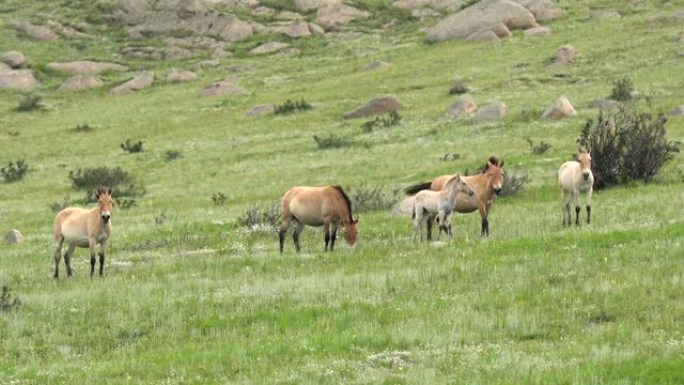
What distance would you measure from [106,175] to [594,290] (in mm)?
33147

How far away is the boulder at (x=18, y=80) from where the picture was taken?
85.4 m

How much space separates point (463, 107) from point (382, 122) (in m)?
4.70

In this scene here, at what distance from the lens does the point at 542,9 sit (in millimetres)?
88938

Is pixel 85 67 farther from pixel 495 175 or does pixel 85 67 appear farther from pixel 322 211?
pixel 495 175

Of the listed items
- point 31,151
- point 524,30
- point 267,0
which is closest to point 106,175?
point 31,151

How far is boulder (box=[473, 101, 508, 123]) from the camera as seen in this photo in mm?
51281

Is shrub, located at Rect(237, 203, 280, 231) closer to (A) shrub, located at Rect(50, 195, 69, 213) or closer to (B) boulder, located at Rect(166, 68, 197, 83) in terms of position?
(A) shrub, located at Rect(50, 195, 69, 213)

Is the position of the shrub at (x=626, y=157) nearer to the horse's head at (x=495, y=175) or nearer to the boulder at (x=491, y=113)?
the horse's head at (x=495, y=175)

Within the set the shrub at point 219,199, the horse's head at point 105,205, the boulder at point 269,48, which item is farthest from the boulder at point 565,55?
the horse's head at point 105,205

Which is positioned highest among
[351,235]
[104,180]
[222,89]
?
[222,89]

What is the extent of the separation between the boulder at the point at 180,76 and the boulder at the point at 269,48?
10.5m

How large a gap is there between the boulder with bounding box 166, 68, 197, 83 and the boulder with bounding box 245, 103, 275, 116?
20.9 m

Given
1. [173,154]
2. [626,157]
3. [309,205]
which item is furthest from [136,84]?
[309,205]

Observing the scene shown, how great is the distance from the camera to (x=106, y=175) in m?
44.6
